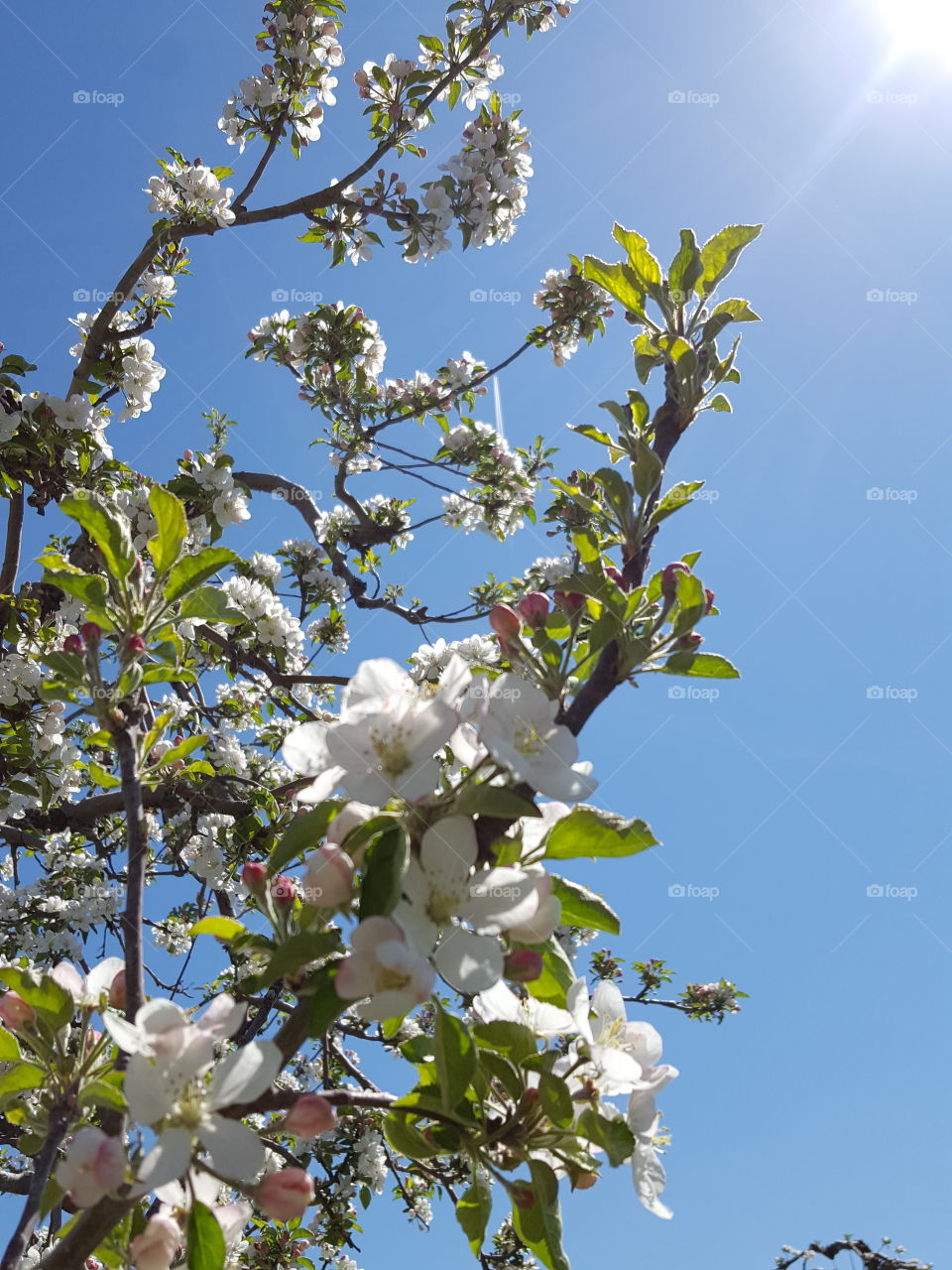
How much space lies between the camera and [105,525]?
1.08m

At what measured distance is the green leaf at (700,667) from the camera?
3.25 feet

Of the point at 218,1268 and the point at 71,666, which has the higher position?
the point at 71,666

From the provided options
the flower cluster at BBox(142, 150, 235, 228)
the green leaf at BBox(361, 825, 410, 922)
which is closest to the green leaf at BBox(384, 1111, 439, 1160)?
the green leaf at BBox(361, 825, 410, 922)

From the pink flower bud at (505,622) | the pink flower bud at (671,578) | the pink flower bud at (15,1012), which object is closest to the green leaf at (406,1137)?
the pink flower bud at (15,1012)

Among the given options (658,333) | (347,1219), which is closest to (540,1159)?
(658,333)

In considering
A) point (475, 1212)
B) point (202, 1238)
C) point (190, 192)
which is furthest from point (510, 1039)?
point (190, 192)

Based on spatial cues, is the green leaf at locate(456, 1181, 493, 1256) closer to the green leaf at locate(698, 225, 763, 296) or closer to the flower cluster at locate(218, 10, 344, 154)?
the green leaf at locate(698, 225, 763, 296)

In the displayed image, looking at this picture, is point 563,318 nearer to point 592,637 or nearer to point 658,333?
point 658,333

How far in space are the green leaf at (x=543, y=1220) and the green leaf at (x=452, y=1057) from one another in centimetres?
14

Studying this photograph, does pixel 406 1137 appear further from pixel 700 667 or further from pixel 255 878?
pixel 700 667

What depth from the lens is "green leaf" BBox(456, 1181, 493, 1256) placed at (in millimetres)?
913

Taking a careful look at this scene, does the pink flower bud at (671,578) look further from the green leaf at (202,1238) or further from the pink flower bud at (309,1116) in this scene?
the green leaf at (202,1238)

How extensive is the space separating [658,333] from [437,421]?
360 centimetres

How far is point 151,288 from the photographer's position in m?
3.37
